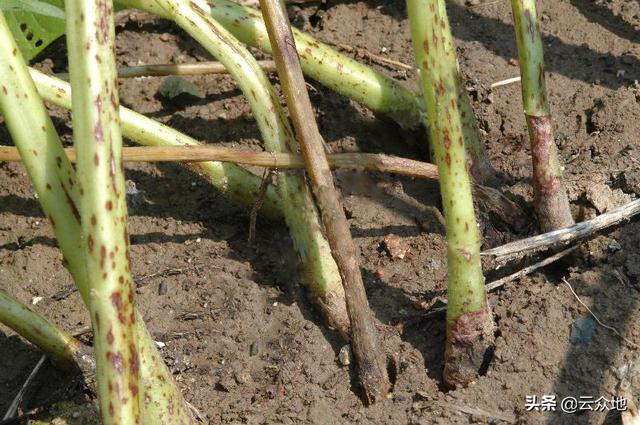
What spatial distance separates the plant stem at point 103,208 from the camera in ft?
3.79

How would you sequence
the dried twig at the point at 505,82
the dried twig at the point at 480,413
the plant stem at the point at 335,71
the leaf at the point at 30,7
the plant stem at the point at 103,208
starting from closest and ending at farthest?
the plant stem at the point at 103,208
the leaf at the point at 30,7
the dried twig at the point at 480,413
the plant stem at the point at 335,71
the dried twig at the point at 505,82

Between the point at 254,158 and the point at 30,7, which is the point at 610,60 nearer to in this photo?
the point at 254,158

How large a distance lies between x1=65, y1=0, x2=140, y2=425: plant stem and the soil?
0.55 meters

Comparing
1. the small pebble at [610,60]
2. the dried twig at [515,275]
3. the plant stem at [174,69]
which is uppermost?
the small pebble at [610,60]

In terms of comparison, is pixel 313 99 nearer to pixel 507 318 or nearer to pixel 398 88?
pixel 398 88

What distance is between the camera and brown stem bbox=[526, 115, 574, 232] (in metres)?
1.87

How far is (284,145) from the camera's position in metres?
1.81

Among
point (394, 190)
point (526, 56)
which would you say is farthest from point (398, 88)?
point (526, 56)

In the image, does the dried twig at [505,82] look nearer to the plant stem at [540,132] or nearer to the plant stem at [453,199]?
the plant stem at [540,132]

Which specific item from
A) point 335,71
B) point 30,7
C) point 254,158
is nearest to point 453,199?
point 254,158

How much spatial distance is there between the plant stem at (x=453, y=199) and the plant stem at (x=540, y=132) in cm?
21

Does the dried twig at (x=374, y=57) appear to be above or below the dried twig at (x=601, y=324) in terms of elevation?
above

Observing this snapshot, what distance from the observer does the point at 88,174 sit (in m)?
1.17

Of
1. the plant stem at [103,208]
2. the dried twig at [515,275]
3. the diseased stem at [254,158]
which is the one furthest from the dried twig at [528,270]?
the plant stem at [103,208]
